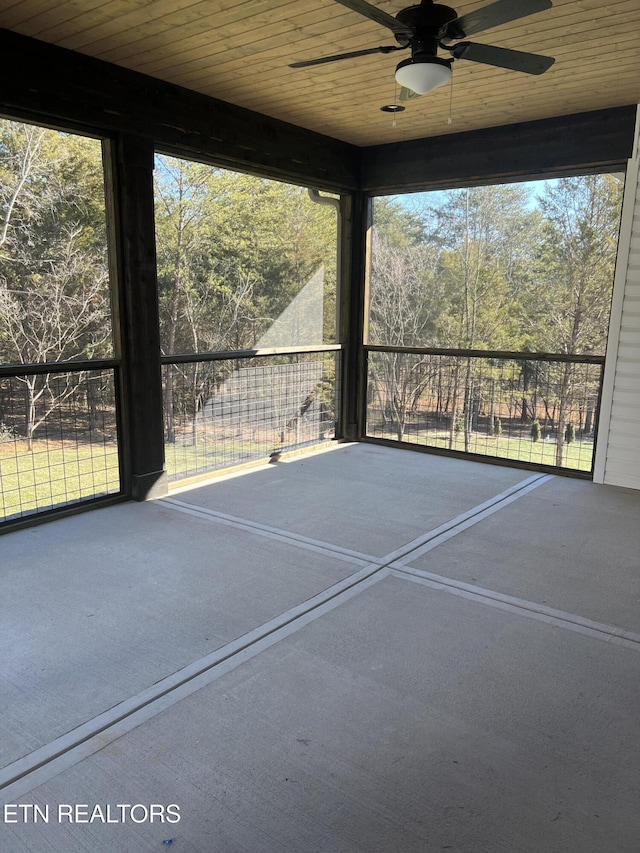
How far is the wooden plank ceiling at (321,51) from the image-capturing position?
2.90m

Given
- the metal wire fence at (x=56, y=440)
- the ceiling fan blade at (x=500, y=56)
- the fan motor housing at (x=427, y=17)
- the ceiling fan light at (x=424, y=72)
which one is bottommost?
the metal wire fence at (x=56, y=440)

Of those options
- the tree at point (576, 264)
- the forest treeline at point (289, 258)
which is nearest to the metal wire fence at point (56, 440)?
the forest treeline at point (289, 258)

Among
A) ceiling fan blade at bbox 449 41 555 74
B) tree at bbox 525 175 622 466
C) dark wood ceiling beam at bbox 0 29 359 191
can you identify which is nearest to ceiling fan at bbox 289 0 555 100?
ceiling fan blade at bbox 449 41 555 74

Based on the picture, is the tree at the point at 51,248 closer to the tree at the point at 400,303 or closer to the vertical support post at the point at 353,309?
the vertical support post at the point at 353,309

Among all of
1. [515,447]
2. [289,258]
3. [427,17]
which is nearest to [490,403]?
[515,447]

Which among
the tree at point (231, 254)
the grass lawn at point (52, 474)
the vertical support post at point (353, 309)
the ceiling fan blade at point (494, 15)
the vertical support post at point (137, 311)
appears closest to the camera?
the ceiling fan blade at point (494, 15)

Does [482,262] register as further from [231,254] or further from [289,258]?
[231,254]

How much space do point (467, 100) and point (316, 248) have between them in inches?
85.5

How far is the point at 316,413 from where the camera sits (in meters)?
5.85

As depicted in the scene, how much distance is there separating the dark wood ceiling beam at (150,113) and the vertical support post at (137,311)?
192mm

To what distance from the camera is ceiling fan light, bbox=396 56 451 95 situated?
253 centimetres

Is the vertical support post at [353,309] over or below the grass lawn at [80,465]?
over

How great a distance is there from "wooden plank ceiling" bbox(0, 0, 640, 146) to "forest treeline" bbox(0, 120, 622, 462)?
1.27m

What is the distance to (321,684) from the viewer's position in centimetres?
213
